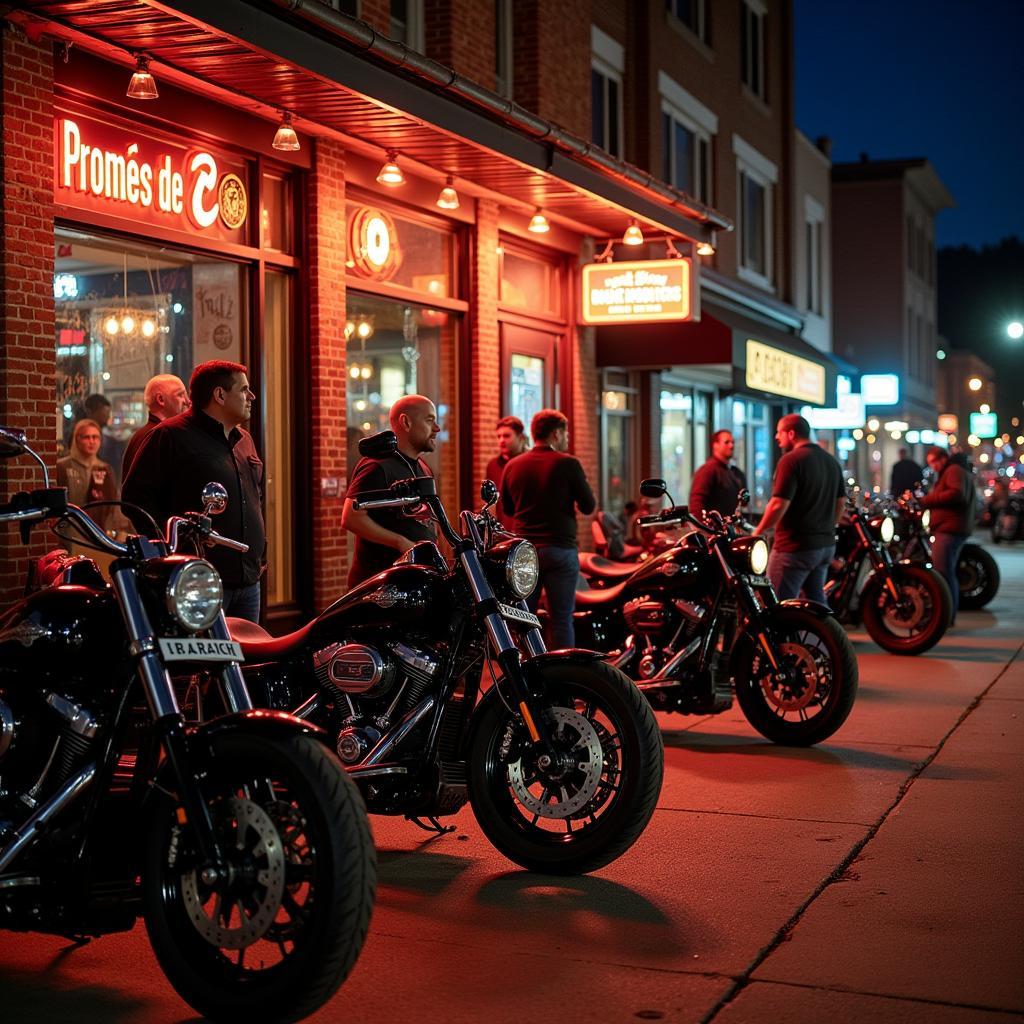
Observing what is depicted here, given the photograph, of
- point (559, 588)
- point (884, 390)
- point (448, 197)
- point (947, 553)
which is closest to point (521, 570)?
point (559, 588)

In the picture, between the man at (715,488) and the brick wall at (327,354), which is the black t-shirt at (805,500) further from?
the brick wall at (327,354)

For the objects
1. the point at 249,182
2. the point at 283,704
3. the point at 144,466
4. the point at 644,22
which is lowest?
the point at 283,704

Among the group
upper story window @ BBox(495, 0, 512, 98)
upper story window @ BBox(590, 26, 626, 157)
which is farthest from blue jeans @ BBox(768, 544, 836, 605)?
upper story window @ BBox(590, 26, 626, 157)

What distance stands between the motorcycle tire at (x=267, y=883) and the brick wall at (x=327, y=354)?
24.8 feet

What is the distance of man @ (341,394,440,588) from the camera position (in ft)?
24.1

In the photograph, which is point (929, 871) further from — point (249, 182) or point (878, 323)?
point (878, 323)

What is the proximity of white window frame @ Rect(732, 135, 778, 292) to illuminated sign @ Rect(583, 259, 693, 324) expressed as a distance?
24.9 ft

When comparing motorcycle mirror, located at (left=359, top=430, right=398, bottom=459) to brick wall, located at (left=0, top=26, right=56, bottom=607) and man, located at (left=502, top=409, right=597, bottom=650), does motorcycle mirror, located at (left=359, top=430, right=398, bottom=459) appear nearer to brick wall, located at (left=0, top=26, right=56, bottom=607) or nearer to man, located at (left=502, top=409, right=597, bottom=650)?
brick wall, located at (left=0, top=26, right=56, bottom=607)

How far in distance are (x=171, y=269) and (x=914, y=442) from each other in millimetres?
40405

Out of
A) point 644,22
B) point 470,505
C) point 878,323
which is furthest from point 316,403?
point 878,323

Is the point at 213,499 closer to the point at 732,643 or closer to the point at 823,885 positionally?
the point at 823,885

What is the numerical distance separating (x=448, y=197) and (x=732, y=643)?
5573 mm

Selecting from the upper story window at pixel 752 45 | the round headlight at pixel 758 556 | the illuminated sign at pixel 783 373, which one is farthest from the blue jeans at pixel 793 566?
the upper story window at pixel 752 45

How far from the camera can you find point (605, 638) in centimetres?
938
